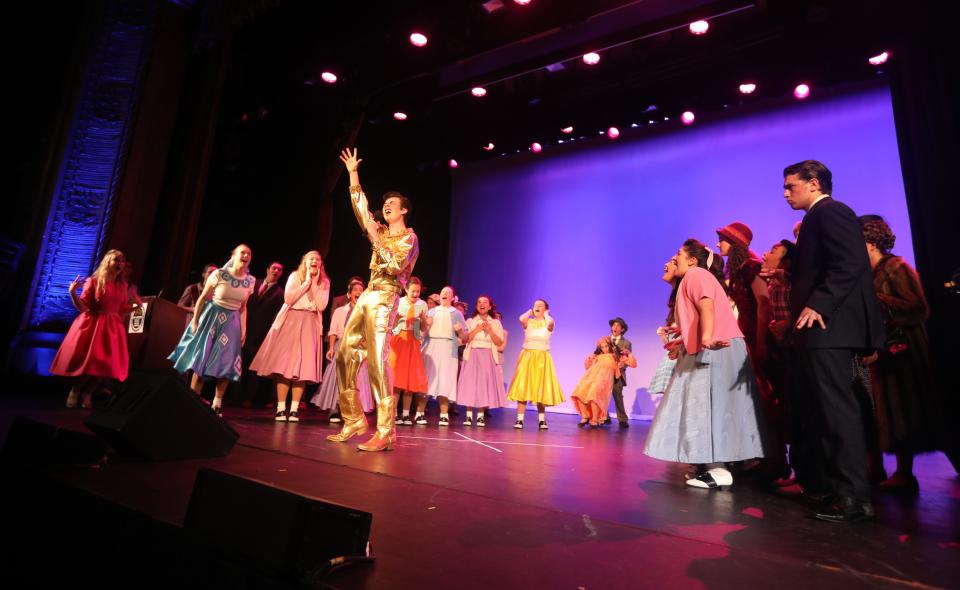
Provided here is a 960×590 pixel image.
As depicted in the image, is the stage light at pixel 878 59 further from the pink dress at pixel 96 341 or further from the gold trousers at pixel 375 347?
the pink dress at pixel 96 341

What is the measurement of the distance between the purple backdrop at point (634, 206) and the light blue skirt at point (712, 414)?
20.0 feet

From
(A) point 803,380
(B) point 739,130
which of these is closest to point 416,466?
(A) point 803,380

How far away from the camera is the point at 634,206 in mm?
10258

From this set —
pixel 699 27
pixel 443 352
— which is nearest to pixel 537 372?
pixel 443 352

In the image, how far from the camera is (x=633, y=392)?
9789mm

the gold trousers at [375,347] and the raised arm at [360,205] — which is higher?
the raised arm at [360,205]

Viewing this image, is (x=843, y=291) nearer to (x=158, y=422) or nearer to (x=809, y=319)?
(x=809, y=319)

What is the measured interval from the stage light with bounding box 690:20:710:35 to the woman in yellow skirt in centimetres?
415

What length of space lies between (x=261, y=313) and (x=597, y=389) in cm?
548

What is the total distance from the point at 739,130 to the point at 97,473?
10057mm

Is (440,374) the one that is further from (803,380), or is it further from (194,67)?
(194,67)

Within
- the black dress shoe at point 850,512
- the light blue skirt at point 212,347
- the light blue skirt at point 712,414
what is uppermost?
the light blue skirt at point 212,347

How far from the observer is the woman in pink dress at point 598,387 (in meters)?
8.18

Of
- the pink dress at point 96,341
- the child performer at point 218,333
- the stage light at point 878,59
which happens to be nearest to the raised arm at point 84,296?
the pink dress at point 96,341
